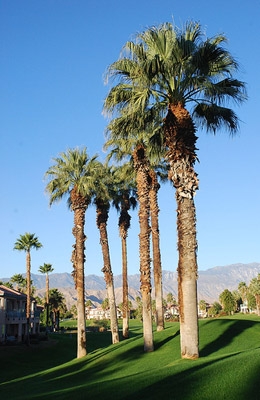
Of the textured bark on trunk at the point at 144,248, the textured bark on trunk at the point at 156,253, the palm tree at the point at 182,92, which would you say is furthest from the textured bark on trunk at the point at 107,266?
the palm tree at the point at 182,92

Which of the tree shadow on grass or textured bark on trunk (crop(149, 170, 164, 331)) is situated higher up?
textured bark on trunk (crop(149, 170, 164, 331))

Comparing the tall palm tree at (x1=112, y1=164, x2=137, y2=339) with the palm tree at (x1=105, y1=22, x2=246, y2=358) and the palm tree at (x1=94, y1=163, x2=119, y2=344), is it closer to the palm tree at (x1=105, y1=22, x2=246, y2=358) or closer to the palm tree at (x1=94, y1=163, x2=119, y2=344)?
the palm tree at (x1=94, y1=163, x2=119, y2=344)

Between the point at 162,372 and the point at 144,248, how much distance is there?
38.2 feet

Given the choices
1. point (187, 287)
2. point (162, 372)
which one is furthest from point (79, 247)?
point (162, 372)

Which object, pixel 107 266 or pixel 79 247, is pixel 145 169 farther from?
pixel 107 266

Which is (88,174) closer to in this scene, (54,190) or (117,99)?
(54,190)

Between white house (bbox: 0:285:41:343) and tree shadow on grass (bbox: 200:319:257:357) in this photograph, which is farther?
white house (bbox: 0:285:41:343)

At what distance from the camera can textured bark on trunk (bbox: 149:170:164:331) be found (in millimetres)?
33438

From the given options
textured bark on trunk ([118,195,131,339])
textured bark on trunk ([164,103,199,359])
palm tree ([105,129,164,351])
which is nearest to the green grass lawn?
textured bark on trunk ([164,103,199,359])

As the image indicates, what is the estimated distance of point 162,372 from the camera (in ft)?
47.7

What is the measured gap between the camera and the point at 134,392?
12.5m

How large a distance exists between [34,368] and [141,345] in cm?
1798

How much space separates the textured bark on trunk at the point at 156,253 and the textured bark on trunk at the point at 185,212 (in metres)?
16.1

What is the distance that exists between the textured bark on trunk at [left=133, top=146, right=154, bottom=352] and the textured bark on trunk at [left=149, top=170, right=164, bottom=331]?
7.06 metres
